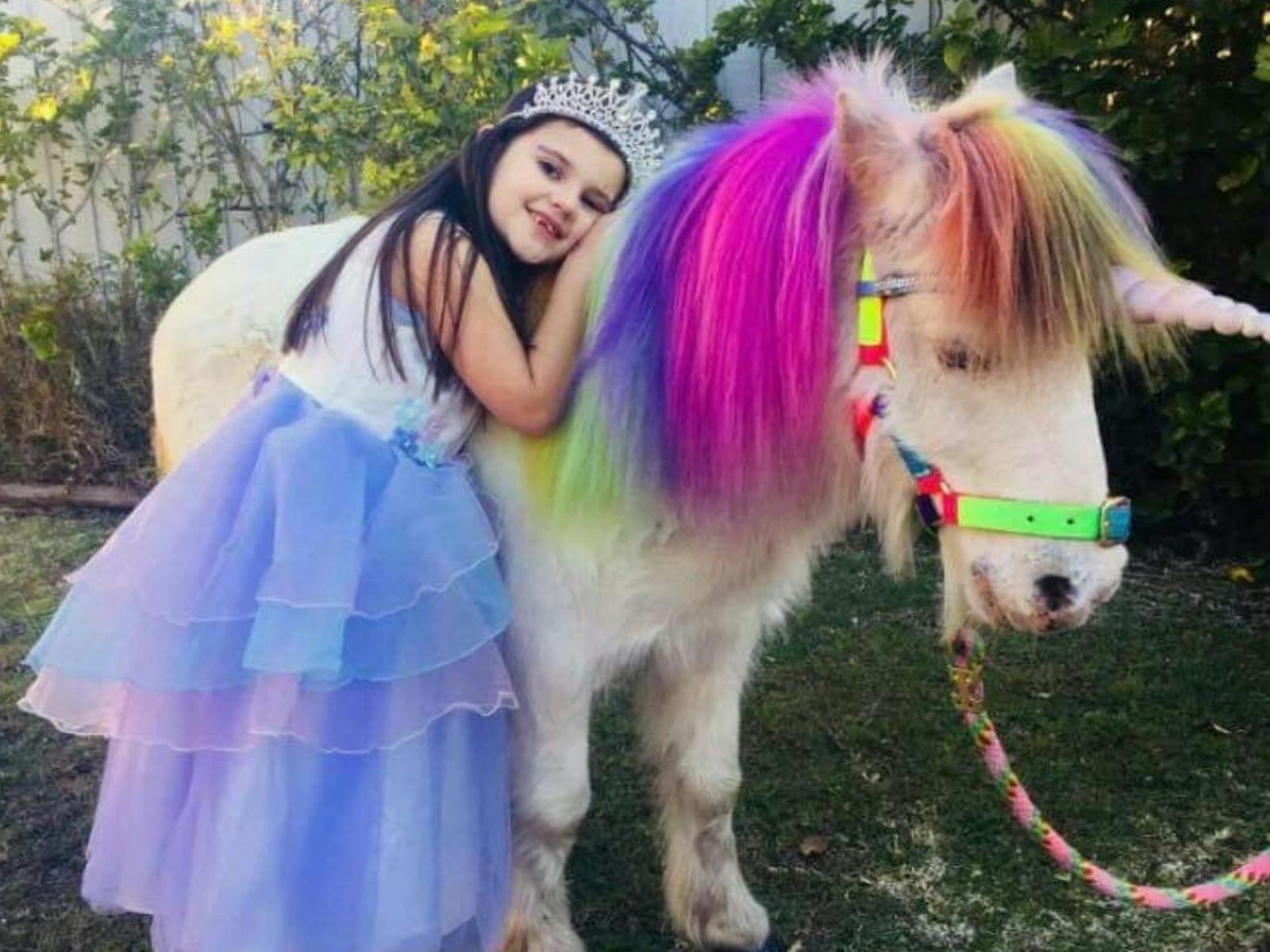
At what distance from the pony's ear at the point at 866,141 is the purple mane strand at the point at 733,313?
2cm

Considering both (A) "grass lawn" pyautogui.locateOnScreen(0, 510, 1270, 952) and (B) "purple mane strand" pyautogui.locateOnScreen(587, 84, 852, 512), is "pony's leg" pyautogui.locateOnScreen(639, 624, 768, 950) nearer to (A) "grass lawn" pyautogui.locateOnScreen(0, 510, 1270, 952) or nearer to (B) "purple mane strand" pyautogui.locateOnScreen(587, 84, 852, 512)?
(A) "grass lawn" pyautogui.locateOnScreen(0, 510, 1270, 952)

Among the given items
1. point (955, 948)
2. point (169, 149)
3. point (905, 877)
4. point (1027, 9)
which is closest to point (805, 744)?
point (905, 877)

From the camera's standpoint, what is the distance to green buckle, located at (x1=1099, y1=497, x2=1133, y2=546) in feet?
3.81

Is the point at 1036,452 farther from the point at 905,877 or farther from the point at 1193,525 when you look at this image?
the point at 1193,525

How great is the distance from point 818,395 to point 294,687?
0.69 metres

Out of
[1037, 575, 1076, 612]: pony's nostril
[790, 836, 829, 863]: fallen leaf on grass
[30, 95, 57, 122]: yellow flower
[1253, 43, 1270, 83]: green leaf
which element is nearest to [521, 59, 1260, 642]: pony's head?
[1037, 575, 1076, 612]: pony's nostril

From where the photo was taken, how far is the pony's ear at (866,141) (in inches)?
47.6

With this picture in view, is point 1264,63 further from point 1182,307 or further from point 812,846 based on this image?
point 812,846

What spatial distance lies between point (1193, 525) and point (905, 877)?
1804mm

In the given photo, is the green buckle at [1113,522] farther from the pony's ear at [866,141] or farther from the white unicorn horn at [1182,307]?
the pony's ear at [866,141]

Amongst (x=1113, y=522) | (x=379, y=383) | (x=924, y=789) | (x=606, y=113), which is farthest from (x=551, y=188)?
(x=924, y=789)

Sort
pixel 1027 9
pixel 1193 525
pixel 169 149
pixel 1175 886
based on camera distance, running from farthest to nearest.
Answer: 1. pixel 169 149
2. pixel 1193 525
3. pixel 1027 9
4. pixel 1175 886

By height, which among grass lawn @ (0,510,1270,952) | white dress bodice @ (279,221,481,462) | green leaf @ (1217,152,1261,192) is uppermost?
white dress bodice @ (279,221,481,462)

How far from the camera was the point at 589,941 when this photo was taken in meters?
1.93
